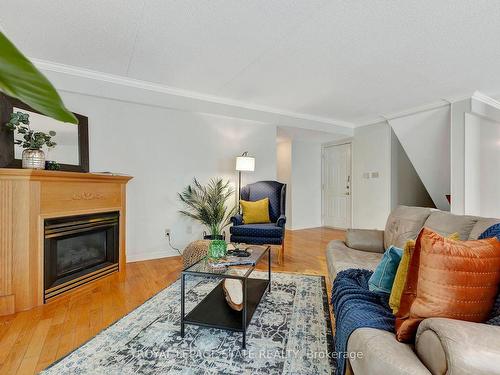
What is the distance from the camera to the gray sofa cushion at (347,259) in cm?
200

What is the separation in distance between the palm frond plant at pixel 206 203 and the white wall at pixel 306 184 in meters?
2.34

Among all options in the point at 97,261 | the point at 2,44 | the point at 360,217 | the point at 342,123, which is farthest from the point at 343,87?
the point at 2,44

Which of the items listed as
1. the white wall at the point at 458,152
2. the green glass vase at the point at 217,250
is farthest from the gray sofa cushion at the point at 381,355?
the white wall at the point at 458,152

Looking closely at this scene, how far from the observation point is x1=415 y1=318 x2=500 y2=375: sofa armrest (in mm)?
738

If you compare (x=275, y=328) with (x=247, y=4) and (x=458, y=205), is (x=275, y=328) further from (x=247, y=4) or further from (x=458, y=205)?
(x=458, y=205)

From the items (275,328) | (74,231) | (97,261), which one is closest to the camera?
(275,328)

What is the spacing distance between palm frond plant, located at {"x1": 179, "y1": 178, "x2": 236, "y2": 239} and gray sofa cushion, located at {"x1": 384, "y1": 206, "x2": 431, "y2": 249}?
217cm

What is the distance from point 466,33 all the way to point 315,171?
417 cm

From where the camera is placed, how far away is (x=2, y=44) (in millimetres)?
227

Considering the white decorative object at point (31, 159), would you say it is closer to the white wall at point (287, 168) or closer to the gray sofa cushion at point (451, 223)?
the gray sofa cushion at point (451, 223)

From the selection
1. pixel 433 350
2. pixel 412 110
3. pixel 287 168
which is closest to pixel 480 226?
pixel 433 350

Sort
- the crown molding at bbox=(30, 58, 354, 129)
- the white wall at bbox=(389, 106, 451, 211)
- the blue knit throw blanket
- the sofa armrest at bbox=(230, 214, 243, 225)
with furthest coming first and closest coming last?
1. the white wall at bbox=(389, 106, 451, 211)
2. the sofa armrest at bbox=(230, 214, 243, 225)
3. the crown molding at bbox=(30, 58, 354, 129)
4. the blue knit throw blanket

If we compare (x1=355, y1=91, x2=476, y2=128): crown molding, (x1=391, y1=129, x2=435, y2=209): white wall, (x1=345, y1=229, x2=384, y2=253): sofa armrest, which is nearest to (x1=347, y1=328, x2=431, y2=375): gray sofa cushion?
(x1=345, y1=229, x2=384, y2=253): sofa armrest

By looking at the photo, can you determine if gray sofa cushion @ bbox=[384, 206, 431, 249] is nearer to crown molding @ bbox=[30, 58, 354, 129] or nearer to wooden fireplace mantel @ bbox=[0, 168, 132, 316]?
crown molding @ bbox=[30, 58, 354, 129]
